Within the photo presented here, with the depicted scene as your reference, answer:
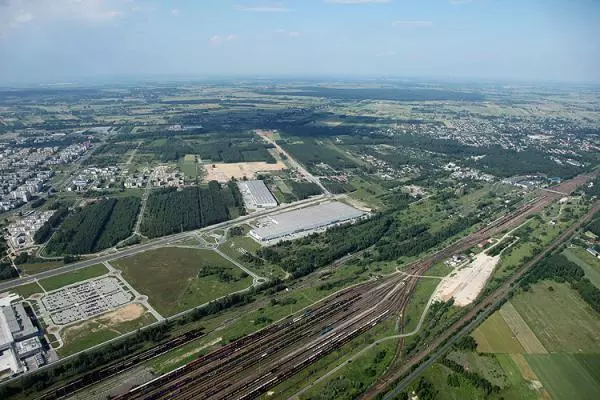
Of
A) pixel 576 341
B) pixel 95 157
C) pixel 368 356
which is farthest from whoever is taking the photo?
pixel 95 157

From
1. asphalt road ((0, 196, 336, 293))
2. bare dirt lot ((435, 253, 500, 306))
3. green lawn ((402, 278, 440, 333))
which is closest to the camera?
green lawn ((402, 278, 440, 333))

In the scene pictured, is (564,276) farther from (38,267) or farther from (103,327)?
(38,267)

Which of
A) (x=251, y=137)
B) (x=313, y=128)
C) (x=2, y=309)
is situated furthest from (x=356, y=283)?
(x=313, y=128)

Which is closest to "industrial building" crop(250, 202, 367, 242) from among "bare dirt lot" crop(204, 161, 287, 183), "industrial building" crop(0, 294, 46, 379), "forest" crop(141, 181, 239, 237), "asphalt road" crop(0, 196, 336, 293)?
"asphalt road" crop(0, 196, 336, 293)

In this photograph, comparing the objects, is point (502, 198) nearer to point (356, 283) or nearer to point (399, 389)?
point (356, 283)

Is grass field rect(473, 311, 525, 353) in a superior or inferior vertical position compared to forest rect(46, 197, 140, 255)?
inferior

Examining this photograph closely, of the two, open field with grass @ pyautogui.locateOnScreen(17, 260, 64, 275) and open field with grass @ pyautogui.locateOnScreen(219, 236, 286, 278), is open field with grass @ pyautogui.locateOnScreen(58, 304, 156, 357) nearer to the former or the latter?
open field with grass @ pyautogui.locateOnScreen(219, 236, 286, 278)
